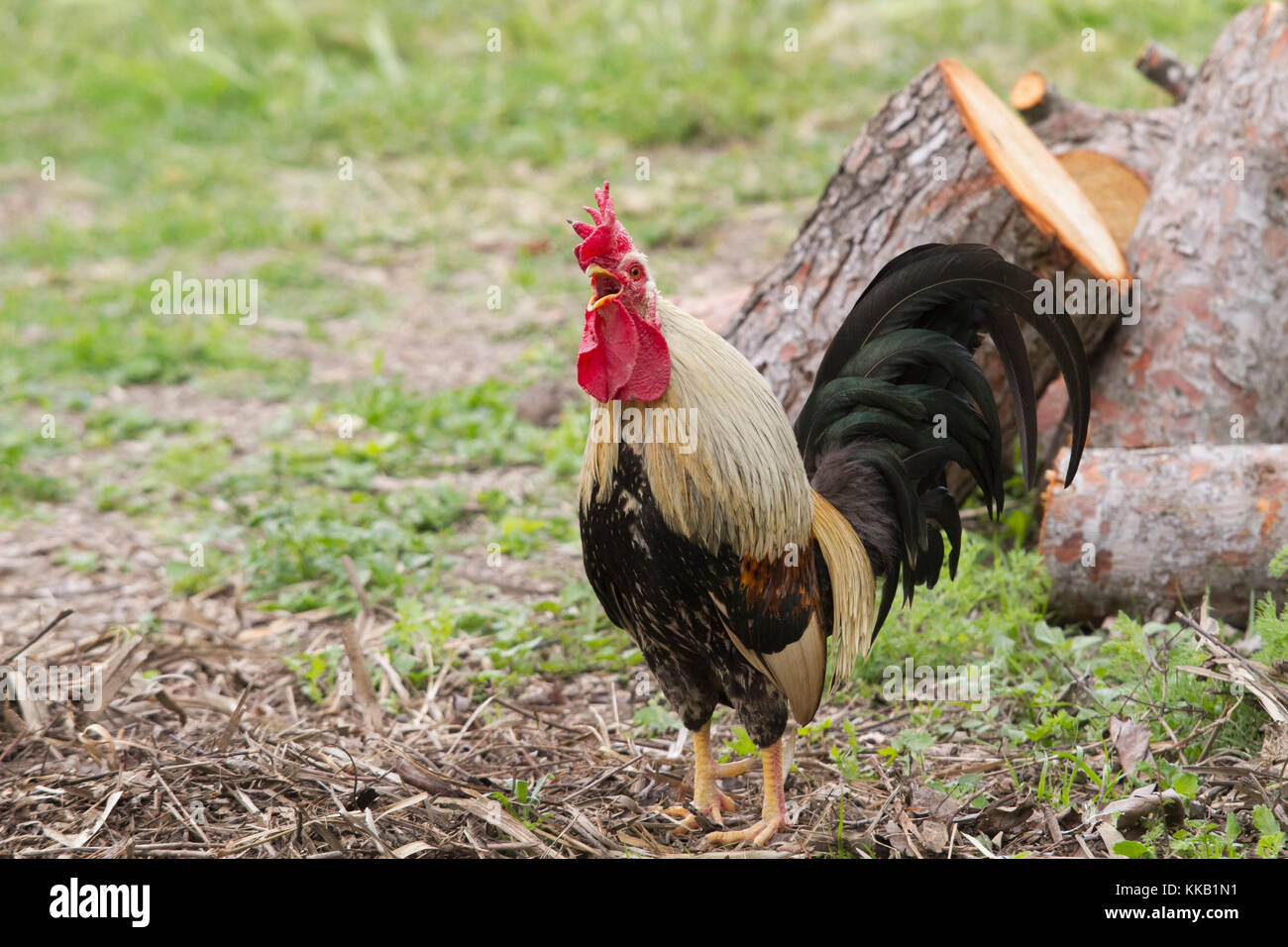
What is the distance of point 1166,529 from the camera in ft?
13.4

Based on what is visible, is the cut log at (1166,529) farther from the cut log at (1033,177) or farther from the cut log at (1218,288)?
A: the cut log at (1033,177)

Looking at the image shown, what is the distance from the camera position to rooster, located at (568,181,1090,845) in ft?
9.35

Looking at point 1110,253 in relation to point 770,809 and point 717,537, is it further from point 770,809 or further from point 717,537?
point 770,809

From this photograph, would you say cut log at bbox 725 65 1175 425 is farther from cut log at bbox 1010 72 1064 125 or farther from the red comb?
the red comb

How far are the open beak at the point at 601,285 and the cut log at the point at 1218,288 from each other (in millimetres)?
2903

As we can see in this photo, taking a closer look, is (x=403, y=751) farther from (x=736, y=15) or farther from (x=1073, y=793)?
(x=736, y=15)

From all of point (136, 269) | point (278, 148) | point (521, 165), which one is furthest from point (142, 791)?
point (278, 148)

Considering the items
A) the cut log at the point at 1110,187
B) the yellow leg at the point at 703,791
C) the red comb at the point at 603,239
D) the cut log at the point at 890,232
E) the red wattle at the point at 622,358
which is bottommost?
the yellow leg at the point at 703,791

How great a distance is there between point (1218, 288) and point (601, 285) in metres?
3.18

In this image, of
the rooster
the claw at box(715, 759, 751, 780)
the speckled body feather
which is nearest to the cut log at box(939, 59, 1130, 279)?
the rooster

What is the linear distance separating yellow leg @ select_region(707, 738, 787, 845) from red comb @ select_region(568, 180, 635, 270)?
1457 millimetres

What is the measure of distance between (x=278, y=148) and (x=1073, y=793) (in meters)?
10.0

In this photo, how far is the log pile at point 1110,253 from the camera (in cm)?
455

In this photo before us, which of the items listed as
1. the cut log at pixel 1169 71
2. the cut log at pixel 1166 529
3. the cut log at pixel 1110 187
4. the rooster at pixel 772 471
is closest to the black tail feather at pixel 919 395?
the rooster at pixel 772 471
